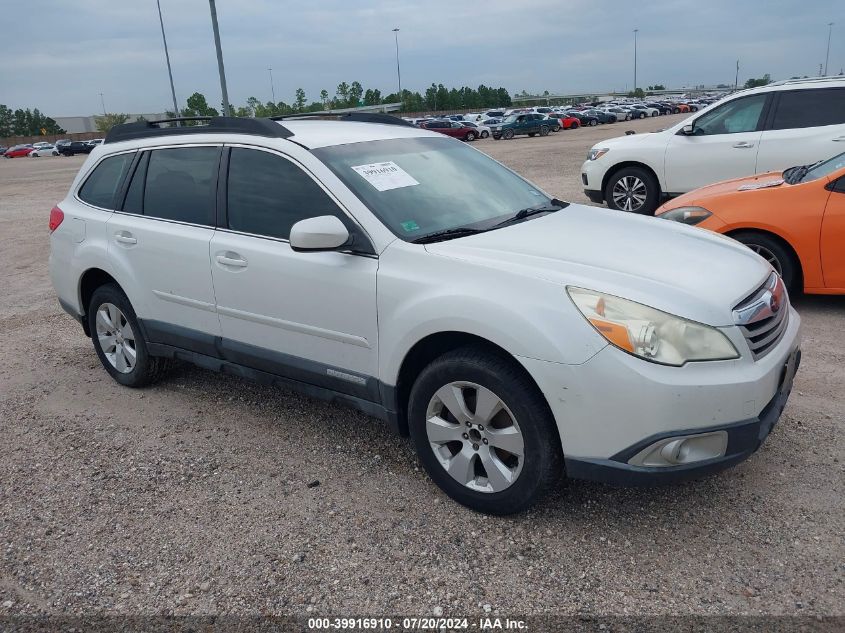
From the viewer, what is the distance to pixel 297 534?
3115 mm

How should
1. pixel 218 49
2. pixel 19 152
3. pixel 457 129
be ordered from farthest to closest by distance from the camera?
pixel 19 152 → pixel 457 129 → pixel 218 49

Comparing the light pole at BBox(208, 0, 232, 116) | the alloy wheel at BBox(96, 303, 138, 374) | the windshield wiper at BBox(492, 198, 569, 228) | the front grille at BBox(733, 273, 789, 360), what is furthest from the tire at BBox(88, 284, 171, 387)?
the light pole at BBox(208, 0, 232, 116)

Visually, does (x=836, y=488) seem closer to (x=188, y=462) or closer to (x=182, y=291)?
(x=188, y=462)

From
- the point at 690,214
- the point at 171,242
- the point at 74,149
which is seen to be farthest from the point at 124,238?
the point at 74,149

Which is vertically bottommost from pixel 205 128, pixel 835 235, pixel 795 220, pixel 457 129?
pixel 457 129

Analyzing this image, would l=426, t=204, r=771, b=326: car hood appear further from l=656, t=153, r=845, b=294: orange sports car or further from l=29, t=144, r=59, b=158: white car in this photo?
l=29, t=144, r=59, b=158: white car

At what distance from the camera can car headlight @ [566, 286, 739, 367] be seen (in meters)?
2.65

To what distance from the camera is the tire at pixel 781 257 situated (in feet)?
18.2

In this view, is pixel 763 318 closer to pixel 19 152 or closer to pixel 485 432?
pixel 485 432

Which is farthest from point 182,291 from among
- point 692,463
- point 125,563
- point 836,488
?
point 836,488

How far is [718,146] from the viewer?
868 centimetres

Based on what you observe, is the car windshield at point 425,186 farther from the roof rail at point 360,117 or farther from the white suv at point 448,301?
the roof rail at point 360,117

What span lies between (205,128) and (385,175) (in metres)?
1.33

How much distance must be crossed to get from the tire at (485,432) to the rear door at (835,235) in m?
3.67
